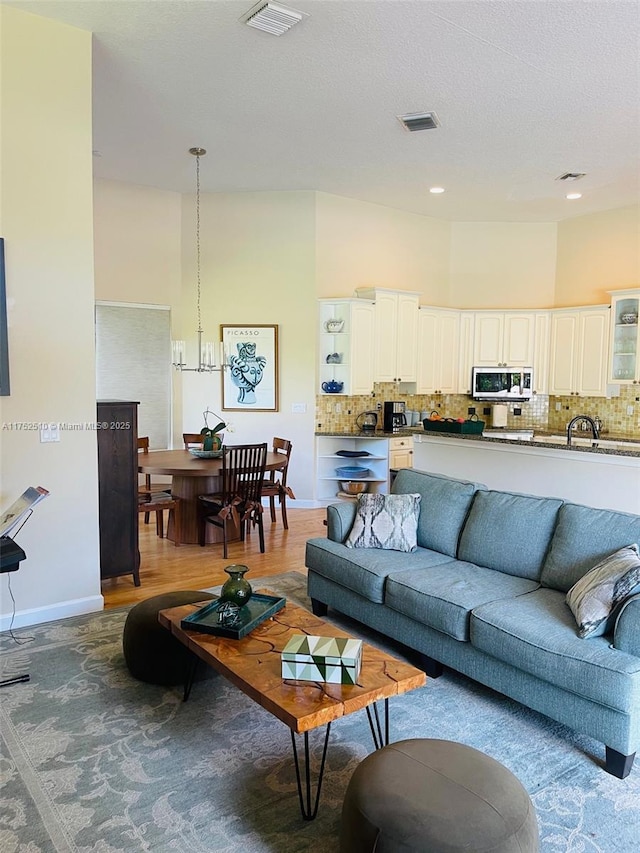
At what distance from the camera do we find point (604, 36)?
12.0 feet

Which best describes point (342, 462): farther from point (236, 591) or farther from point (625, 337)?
point (236, 591)

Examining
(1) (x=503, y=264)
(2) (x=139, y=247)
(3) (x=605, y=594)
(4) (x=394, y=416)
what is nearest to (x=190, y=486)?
(4) (x=394, y=416)

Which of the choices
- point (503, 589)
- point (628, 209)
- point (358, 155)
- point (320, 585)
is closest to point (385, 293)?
point (358, 155)

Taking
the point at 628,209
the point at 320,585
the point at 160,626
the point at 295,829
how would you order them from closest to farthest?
the point at 295,829
the point at 160,626
the point at 320,585
the point at 628,209

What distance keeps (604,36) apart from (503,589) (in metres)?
3.35

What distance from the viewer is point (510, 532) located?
3.43 metres

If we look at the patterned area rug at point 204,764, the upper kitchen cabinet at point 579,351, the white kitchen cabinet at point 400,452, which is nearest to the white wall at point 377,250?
the upper kitchen cabinet at point 579,351

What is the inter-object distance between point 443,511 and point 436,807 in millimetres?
2247

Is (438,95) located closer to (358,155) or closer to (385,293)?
(358,155)

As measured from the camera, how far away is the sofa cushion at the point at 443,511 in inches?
147

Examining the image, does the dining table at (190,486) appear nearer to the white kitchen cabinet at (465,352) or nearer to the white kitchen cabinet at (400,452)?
the white kitchen cabinet at (400,452)

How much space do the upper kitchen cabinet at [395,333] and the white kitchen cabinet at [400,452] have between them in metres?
0.81

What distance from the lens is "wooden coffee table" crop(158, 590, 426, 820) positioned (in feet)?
6.79

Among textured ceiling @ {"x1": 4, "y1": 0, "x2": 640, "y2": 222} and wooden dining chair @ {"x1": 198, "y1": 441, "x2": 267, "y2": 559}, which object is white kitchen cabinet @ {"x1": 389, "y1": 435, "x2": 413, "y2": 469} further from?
textured ceiling @ {"x1": 4, "y1": 0, "x2": 640, "y2": 222}
